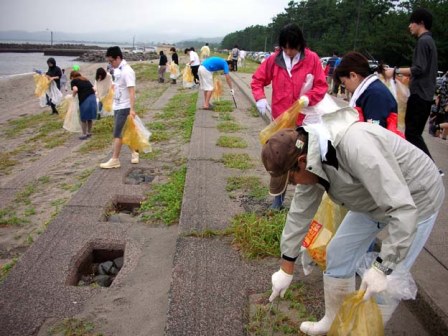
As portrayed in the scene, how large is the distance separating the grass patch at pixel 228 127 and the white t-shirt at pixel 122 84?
2613 mm

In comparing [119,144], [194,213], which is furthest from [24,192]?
[194,213]

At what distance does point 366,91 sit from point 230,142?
3926 millimetres

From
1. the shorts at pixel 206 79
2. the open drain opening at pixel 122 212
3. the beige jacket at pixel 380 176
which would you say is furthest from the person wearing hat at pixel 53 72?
the beige jacket at pixel 380 176

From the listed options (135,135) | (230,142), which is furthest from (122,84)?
(230,142)

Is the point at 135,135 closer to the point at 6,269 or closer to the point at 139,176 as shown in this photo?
the point at 139,176

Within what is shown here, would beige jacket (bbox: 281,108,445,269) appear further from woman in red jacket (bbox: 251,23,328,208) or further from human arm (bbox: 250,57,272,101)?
human arm (bbox: 250,57,272,101)

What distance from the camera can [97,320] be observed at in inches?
102

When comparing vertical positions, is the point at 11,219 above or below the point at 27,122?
below

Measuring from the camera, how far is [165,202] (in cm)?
442

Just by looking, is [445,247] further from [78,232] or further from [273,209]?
[78,232]

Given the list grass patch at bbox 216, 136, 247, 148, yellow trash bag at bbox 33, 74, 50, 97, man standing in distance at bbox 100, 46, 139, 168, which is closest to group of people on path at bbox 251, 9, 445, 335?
man standing in distance at bbox 100, 46, 139, 168

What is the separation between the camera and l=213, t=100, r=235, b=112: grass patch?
32.6ft

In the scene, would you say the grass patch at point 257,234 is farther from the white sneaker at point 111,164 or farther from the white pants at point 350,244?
the white sneaker at point 111,164

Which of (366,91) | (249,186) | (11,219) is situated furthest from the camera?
(249,186)
